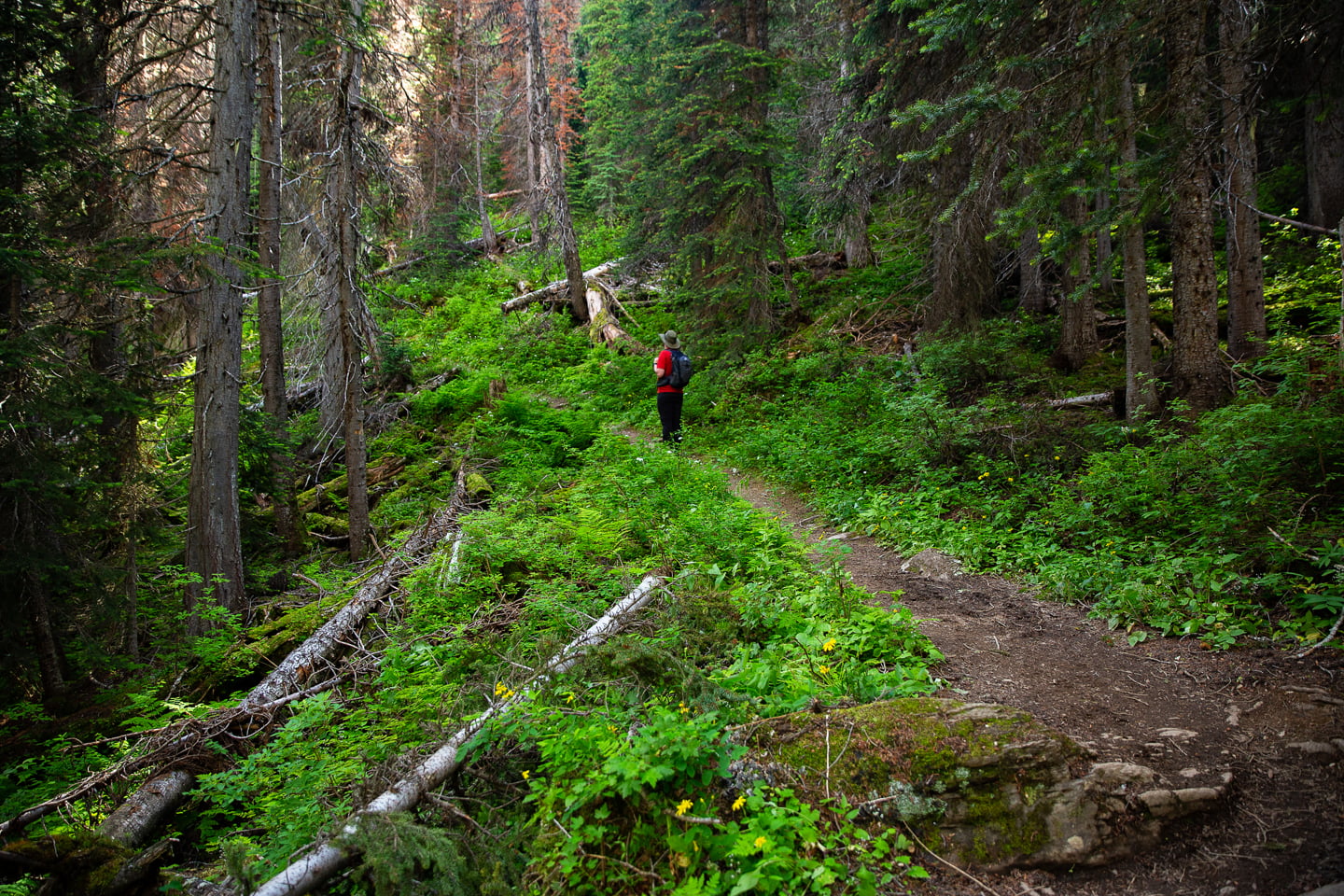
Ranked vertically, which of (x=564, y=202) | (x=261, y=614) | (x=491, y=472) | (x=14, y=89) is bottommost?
(x=261, y=614)

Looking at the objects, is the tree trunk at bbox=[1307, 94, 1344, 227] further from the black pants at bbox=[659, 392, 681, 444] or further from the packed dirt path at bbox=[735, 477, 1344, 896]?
the packed dirt path at bbox=[735, 477, 1344, 896]

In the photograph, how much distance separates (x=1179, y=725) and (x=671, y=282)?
17.5 m

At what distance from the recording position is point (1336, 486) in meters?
5.25

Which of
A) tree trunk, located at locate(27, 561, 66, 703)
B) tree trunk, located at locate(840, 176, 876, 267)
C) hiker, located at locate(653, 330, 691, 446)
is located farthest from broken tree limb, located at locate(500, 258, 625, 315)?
tree trunk, located at locate(27, 561, 66, 703)

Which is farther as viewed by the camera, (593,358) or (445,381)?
(593,358)

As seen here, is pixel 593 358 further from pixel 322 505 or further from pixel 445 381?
pixel 322 505

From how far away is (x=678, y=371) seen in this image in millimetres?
11867

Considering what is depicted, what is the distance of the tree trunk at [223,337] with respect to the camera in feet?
26.4

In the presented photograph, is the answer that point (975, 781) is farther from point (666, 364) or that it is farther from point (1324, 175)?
point (1324, 175)

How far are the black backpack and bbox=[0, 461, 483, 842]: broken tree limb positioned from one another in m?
5.80

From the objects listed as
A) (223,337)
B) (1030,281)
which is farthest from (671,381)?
(1030,281)

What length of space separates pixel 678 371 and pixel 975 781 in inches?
370

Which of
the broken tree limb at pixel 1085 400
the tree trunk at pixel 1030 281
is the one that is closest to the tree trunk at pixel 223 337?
the broken tree limb at pixel 1085 400

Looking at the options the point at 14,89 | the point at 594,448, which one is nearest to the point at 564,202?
the point at 594,448
